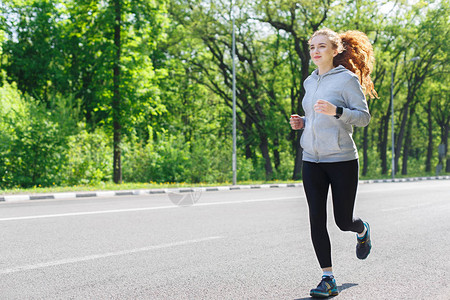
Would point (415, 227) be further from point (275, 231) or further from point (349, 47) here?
point (349, 47)

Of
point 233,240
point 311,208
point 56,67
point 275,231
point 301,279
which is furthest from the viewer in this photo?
point 56,67

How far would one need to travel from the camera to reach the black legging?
11.9ft

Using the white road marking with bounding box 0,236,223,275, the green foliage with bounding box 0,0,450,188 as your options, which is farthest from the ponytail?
the green foliage with bounding box 0,0,450,188

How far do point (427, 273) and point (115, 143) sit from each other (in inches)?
663

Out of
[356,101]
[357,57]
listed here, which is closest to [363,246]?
[356,101]

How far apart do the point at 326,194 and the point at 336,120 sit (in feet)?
1.88

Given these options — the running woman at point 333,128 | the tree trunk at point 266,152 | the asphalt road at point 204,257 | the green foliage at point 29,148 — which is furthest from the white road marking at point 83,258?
the tree trunk at point 266,152

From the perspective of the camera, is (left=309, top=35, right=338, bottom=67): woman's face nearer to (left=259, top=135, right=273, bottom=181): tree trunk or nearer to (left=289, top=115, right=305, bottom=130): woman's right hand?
(left=289, top=115, right=305, bottom=130): woman's right hand

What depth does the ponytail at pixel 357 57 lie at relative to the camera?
377 cm

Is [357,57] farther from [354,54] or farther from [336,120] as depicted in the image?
[336,120]

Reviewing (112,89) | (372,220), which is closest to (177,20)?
(112,89)

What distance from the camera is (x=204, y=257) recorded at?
205 inches

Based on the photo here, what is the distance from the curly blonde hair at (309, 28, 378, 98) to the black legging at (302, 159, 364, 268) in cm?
67

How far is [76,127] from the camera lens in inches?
782
